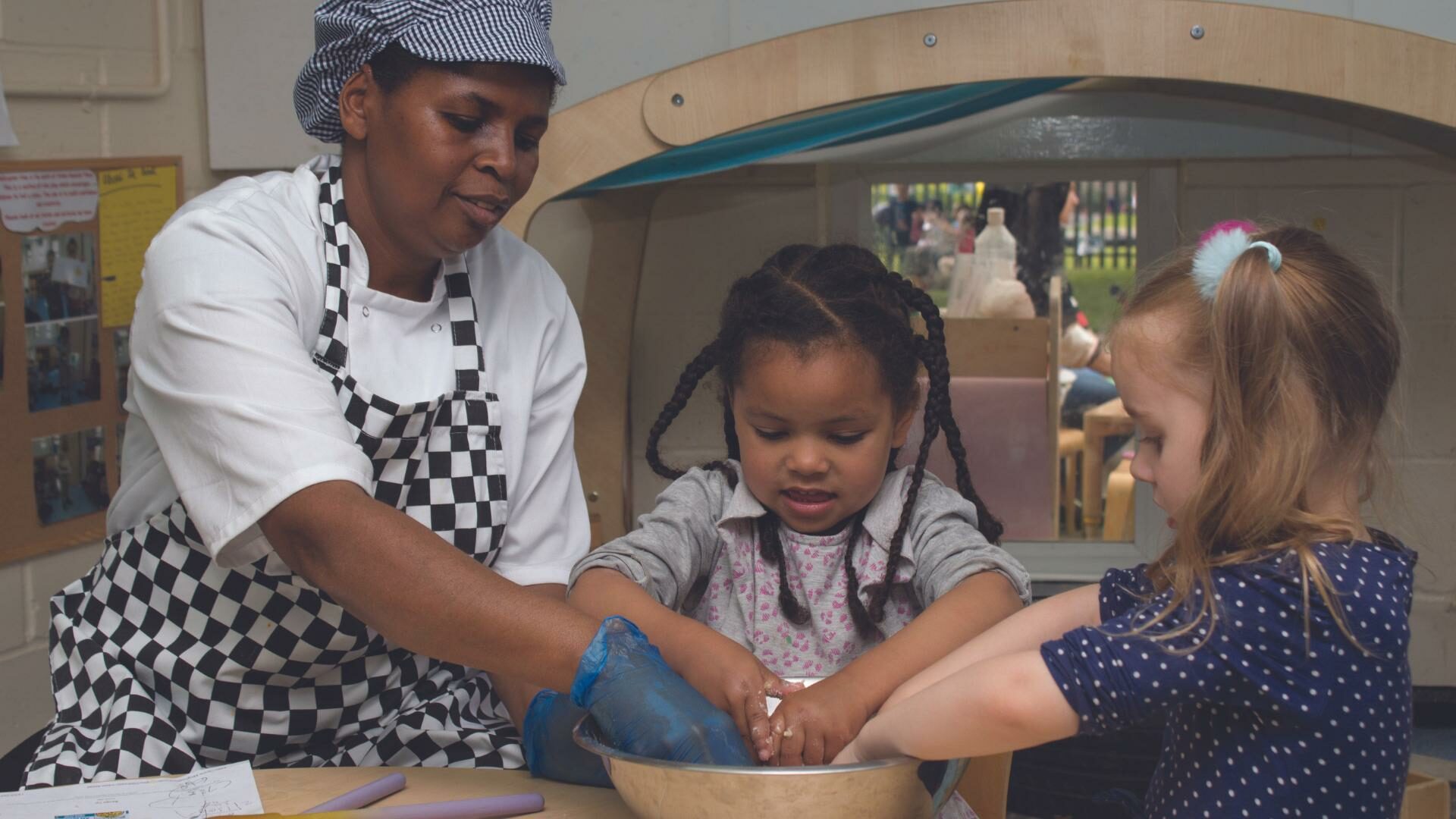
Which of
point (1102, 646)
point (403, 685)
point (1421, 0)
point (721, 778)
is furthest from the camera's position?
point (1421, 0)

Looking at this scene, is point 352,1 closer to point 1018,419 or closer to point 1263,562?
point 1263,562

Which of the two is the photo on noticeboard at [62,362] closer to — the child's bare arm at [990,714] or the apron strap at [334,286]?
the apron strap at [334,286]

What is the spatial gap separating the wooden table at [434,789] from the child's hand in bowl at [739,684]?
124 mm

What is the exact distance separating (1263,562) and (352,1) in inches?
35.3

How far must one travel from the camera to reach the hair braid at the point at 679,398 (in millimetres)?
1460

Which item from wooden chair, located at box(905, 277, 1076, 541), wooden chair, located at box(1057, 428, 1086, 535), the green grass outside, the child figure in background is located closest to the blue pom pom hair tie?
the child figure in background

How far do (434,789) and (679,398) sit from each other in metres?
0.63

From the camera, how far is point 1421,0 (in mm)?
2254

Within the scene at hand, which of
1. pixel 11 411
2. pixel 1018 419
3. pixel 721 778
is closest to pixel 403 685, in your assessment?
pixel 721 778

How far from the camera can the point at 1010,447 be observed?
9.37ft

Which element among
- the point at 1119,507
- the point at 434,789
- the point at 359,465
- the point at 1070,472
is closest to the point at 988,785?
the point at 434,789

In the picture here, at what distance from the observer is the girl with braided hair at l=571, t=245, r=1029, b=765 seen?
4.18ft

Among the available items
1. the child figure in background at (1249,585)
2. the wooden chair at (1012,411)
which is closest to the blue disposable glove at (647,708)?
the child figure in background at (1249,585)

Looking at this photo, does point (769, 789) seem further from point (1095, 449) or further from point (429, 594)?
point (1095, 449)
